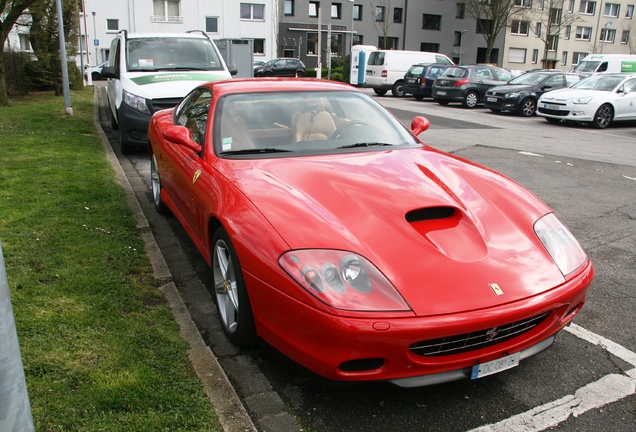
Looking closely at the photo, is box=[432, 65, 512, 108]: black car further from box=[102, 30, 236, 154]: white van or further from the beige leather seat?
the beige leather seat

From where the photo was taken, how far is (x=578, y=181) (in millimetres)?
8062

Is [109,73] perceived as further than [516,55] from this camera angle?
No

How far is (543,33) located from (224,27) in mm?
36250

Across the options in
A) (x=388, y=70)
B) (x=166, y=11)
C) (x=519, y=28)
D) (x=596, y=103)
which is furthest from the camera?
(x=519, y=28)

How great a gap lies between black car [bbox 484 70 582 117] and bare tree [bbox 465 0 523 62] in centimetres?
3724

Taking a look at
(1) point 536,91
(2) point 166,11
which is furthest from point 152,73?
(2) point 166,11

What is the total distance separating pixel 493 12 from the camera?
176 feet

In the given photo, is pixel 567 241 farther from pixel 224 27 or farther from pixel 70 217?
pixel 224 27

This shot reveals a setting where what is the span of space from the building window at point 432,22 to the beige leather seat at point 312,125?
60229mm

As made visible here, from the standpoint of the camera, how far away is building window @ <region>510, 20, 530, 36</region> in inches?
2395

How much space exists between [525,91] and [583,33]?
55354 mm

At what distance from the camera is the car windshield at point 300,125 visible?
3916 mm

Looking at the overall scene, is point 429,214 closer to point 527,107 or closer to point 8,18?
point 8,18

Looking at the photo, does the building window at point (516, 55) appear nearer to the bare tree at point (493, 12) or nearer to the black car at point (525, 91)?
the bare tree at point (493, 12)
